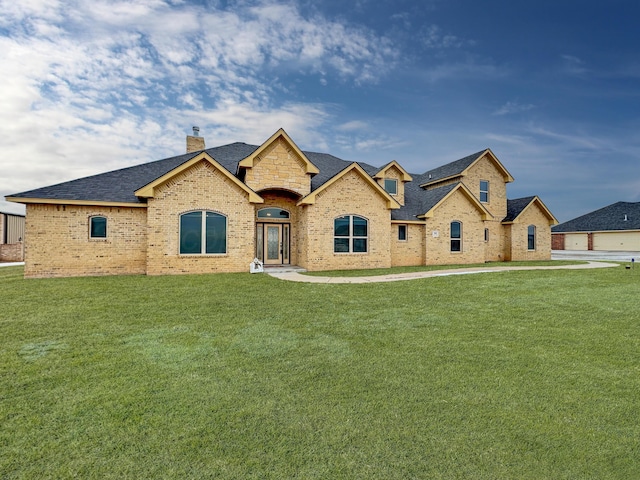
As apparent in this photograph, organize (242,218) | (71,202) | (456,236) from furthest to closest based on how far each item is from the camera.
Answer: (456,236) → (242,218) → (71,202)

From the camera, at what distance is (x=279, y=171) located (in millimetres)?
15969

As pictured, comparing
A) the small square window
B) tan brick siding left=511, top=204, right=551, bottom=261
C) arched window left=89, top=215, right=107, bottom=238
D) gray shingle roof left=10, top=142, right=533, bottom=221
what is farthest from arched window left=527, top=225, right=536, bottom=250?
arched window left=89, top=215, right=107, bottom=238

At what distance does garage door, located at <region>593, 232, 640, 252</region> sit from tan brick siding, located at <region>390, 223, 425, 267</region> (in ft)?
110

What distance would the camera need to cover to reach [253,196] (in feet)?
48.5

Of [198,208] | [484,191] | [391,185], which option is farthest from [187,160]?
[484,191]

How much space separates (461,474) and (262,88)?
67.3 feet

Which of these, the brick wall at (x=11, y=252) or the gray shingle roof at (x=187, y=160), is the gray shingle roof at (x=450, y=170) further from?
the brick wall at (x=11, y=252)

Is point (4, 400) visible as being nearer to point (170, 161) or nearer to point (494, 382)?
point (494, 382)

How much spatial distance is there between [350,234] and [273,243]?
4.19 m

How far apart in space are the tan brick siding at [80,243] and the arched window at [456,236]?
1639cm

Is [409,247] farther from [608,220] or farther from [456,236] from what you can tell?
[608,220]

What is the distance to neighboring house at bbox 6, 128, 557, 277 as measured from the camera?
13336 millimetres

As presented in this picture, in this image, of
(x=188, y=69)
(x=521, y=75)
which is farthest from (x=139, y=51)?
(x=521, y=75)

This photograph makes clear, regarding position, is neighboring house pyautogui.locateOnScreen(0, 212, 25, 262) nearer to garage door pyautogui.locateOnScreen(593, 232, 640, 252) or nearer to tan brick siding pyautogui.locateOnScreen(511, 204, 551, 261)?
tan brick siding pyautogui.locateOnScreen(511, 204, 551, 261)
